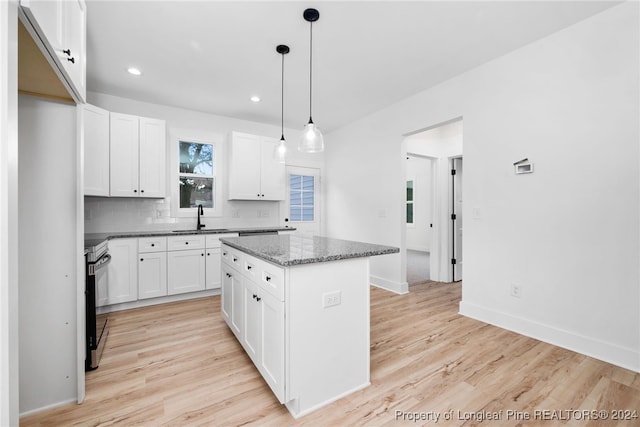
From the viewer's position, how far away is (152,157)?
365cm

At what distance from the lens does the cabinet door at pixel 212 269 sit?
148 inches

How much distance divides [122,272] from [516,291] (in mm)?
4280

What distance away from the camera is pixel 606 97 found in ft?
7.05

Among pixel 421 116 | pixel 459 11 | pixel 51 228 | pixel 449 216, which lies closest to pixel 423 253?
pixel 449 216

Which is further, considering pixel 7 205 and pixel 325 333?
pixel 325 333

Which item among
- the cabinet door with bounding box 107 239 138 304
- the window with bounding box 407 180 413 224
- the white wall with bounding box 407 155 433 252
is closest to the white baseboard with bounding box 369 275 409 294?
the cabinet door with bounding box 107 239 138 304

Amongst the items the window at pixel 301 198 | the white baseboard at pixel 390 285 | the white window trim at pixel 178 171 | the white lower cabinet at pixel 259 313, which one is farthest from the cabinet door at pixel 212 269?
the white baseboard at pixel 390 285

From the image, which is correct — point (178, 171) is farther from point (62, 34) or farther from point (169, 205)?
point (62, 34)

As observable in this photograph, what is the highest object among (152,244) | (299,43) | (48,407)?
(299,43)

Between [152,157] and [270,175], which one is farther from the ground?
[152,157]

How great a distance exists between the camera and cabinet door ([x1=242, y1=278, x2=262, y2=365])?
1.88 m

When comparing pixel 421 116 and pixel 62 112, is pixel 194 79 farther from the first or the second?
pixel 421 116

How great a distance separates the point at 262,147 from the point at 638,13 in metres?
4.11

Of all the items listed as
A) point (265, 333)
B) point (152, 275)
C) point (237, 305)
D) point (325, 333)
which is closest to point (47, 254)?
point (237, 305)
